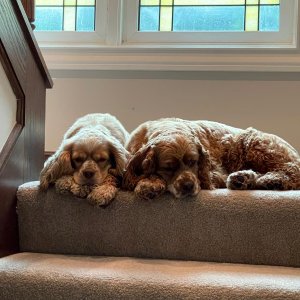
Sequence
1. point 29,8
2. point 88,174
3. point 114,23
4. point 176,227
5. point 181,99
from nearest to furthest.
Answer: point 176,227 → point 88,174 → point 29,8 → point 181,99 → point 114,23

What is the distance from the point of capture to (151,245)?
1684 mm

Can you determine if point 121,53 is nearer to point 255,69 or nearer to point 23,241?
point 255,69

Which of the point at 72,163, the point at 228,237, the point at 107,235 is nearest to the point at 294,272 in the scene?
the point at 228,237

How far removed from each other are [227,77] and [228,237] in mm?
1364

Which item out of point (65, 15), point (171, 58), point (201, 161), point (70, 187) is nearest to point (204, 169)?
point (201, 161)

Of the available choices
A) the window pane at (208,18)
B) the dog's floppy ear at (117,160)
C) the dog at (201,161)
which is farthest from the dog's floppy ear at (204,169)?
the window pane at (208,18)

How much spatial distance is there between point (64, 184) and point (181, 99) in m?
1.26

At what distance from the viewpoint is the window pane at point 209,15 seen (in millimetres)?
2957

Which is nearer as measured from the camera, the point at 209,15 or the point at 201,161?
the point at 201,161

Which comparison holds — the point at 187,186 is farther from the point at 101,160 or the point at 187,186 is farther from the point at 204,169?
the point at 101,160

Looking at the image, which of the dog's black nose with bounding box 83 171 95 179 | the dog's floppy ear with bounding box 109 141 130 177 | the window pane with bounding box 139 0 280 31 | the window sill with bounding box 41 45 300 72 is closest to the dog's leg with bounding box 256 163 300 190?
the dog's floppy ear with bounding box 109 141 130 177

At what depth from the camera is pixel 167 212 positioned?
5.53 ft

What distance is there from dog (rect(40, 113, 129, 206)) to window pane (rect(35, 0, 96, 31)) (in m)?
1.32

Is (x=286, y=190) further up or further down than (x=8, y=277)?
further up
